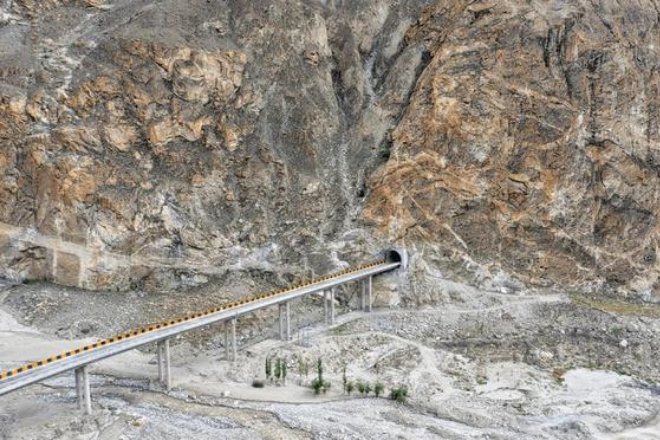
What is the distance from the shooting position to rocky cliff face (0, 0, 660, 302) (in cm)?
3594

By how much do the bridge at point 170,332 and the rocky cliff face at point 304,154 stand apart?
3007 mm

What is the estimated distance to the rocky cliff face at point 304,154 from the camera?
35.9 m

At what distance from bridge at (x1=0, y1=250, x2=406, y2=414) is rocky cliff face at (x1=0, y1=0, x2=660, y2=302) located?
9.86ft

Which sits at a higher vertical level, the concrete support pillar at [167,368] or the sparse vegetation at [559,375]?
the concrete support pillar at [167,368]

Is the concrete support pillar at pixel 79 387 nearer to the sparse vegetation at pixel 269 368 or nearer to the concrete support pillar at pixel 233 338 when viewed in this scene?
the concrete support pillar at pixel 233 338

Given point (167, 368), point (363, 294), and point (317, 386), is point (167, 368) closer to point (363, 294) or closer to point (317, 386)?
point (317, 386)

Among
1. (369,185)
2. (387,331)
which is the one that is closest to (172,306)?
(387,331)

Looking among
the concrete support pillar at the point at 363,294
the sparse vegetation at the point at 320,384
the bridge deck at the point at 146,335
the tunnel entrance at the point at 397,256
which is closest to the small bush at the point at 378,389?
the sparse vegetation at the point at 320,384

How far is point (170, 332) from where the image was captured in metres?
24.7

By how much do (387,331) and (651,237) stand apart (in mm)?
21462

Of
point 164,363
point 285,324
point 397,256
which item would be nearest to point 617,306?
point 397,256

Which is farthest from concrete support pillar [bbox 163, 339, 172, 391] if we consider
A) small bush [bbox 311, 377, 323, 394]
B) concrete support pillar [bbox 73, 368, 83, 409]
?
small bush [bbox 311, 377, 323, 394]

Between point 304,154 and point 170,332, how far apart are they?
22169 millimetres

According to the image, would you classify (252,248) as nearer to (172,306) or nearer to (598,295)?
(172,306)
